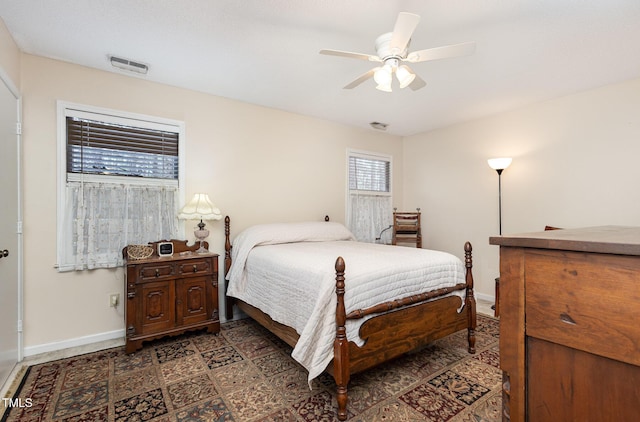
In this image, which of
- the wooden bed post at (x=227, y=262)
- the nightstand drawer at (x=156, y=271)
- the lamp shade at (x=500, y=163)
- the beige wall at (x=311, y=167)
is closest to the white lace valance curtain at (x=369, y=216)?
the beige wall at (x=311, y=167)

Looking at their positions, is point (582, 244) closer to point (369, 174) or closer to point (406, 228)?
point (406, 228)

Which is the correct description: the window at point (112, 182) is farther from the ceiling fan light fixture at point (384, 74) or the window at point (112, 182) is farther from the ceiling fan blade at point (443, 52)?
the ceiling fan blade at point (443, 52)

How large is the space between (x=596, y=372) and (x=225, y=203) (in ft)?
11.1

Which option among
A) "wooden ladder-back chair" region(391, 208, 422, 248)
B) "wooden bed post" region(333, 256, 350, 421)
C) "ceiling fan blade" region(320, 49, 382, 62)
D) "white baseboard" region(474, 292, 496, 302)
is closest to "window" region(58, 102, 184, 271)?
"ceiling fan blade" region(320, 49, 382, 62)

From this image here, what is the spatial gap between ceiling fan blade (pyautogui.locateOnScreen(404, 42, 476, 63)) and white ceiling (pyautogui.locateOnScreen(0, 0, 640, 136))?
11.2 inches

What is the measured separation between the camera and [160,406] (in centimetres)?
193

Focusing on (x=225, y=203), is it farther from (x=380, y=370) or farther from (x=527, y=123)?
(x=527, y=123)

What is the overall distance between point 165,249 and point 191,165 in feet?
3.09

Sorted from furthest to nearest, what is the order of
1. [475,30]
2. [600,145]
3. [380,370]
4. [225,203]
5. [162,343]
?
[225,203] < [600,145] < [162,343] < [380,370] < [475,30]

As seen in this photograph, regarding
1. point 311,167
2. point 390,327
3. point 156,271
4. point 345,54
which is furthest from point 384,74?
point 156,271

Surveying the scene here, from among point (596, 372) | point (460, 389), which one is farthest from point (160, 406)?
point (596, 372)

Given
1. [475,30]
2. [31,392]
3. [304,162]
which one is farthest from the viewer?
[304,162]

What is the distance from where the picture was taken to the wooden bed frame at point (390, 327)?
1.86 meters

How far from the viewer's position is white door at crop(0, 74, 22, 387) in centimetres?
212
